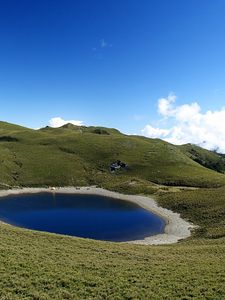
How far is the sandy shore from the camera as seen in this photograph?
216 feet

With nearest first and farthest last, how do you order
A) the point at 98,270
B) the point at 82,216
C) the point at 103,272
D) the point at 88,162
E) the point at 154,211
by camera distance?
the point at 103,272 < the point at 98,270 < the point at 82,216 < the point at 154,211 < the point at 88,162

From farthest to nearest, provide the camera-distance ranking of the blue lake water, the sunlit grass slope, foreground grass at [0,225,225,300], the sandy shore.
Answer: the sunlit grass slope, the blue lake water, the sandy shore, foreground grass at [0,225,225,300]

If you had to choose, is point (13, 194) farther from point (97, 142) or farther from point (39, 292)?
point (39, 292)

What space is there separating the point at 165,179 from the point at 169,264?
11220cm

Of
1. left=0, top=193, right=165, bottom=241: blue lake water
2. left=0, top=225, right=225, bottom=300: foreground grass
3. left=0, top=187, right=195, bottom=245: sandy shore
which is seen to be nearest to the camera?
left=0, top=225, right=225, bottom=300: foreground grass

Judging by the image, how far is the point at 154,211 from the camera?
9531 centimetres

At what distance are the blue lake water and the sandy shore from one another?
2329 millimetres

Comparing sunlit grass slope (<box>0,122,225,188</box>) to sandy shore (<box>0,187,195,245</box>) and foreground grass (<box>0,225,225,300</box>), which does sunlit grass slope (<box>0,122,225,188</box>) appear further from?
foreground grass (<box>0,225,225,300</box>)

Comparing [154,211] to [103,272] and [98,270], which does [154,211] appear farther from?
[103,272]

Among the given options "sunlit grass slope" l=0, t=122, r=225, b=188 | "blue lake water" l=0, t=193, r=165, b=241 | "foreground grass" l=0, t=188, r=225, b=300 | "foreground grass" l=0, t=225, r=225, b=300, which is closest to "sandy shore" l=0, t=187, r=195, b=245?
"blue lake water" l=0, t=193, r=165, b=241

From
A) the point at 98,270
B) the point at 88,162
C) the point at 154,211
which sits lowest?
the point at 98,270

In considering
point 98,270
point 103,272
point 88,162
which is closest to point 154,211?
point 98,270

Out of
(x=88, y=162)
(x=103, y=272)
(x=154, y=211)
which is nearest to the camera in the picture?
(x=103, y=272)

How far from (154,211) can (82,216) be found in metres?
19.7
